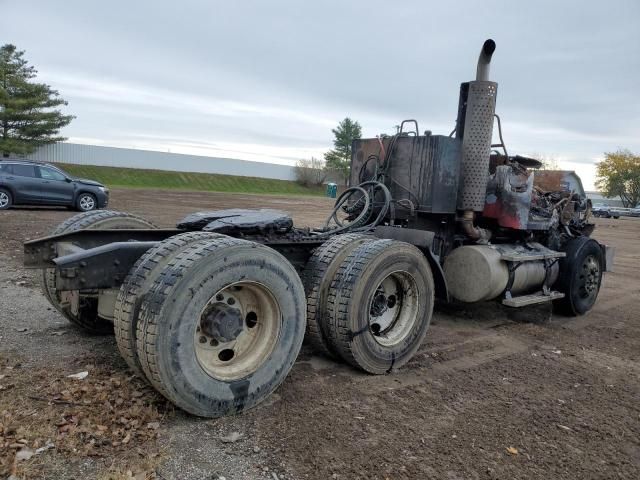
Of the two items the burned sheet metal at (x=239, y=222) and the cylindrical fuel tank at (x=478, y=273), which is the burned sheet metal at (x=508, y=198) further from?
the burned sheet metal at (x=239, y=222)

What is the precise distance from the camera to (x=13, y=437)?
2.76 meters

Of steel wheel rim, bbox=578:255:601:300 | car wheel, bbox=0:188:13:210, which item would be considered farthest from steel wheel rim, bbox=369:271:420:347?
car wheel, bbox=0:188:13:210

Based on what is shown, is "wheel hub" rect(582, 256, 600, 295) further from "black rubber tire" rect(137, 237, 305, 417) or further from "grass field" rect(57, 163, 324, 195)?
"grass field" rect(57, 163, 324, 195)

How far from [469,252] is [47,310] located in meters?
4.40

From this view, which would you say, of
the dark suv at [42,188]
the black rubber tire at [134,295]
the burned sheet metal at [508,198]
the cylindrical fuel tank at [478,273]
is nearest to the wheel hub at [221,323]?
the black rubber tire at [134,295]

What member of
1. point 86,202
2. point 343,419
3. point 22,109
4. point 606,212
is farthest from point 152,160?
point 343,419

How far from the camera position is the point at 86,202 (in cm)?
1764

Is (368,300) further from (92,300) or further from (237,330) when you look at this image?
(92,300)

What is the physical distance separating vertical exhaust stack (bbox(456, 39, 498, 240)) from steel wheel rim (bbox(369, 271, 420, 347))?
1677mm

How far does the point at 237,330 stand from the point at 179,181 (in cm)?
4806

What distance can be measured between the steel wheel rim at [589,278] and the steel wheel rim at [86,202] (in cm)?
1546

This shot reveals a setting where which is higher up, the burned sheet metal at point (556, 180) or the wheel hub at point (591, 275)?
the burned sheet metal at point (556, 180)

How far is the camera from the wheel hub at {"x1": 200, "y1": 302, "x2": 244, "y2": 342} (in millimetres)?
3236

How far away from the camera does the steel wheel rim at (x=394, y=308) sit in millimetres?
4406
